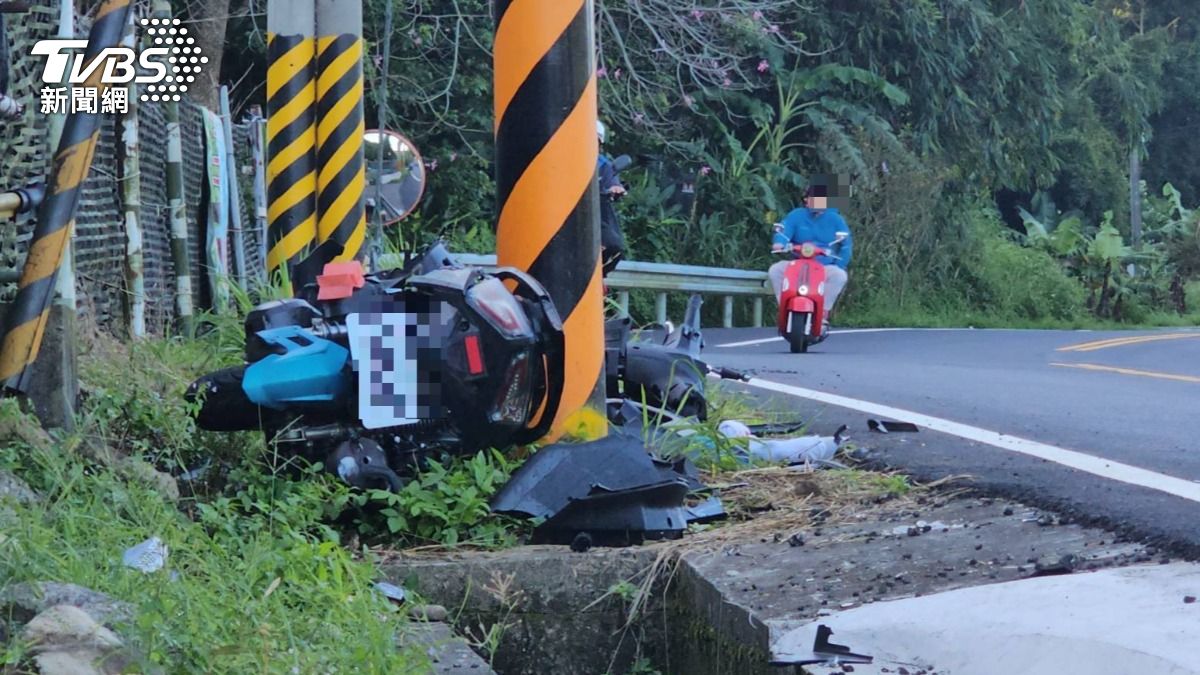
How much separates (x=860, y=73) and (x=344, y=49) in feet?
42.9

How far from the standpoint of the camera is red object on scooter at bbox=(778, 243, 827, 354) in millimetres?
14242

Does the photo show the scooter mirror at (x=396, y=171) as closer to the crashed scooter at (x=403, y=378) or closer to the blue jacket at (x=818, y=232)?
the blue jacket at (x=818, y=232)

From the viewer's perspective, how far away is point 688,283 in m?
19.7

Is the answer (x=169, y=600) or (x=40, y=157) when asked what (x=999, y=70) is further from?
(x=169, y=600)

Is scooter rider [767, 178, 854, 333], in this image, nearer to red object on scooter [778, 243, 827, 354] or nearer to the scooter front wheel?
red object on scooter [778, 243, 827, 354]

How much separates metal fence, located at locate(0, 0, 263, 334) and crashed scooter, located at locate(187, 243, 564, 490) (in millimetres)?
1391

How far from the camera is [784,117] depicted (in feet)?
73.0

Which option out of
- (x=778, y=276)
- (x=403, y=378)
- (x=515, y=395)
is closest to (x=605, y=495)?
(x=515, y=395)

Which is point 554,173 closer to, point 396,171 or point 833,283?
point 396,171

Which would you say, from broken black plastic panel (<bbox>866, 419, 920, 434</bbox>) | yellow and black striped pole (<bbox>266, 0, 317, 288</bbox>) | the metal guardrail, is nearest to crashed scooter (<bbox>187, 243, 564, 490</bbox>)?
broken black plastic panel (<bbox>866, 419, 920, 434</bbox>)

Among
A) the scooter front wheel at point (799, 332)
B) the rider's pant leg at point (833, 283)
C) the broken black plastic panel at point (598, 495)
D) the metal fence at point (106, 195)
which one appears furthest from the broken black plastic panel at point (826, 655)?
the rider's pant leg at point (833, 283)

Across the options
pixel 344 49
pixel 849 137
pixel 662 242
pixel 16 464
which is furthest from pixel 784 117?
pixel 16 464

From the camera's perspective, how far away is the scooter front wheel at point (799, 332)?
14211mm

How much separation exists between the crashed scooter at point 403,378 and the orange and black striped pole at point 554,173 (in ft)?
1.60
